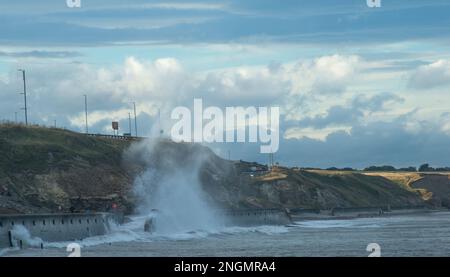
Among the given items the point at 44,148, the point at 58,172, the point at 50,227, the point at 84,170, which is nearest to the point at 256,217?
the point at 84,170

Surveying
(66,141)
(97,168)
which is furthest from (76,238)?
(66,141)

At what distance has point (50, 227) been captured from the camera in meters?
76.2

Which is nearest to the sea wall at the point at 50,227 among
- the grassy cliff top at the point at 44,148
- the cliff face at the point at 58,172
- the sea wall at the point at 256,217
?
the cliff face at the point at 58,172

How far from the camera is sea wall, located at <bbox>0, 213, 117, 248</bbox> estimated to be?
67125mm

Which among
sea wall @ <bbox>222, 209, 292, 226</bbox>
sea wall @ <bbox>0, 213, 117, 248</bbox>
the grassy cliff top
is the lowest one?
sea wall @ <bbox>222, 209, 292, 226</bbox>

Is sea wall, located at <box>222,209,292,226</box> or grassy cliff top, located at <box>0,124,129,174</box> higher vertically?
grassy cliff top, located at <box>0,124,129,174</box>

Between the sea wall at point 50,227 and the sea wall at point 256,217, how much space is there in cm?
Answer: 3276

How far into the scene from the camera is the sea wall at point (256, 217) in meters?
127

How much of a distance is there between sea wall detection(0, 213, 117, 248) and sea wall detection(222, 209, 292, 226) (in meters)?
32.8

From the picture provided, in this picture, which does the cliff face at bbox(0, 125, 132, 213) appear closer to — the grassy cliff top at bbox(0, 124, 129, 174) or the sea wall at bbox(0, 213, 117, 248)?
the grassy cliff top at bbox(0, 124, 129, 174)

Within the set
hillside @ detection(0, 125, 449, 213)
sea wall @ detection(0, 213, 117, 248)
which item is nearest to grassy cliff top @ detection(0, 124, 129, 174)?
hillside @ detection(0, 125, 449, 213)

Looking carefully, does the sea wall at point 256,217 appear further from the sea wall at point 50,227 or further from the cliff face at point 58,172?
the sea wall at point 50,227

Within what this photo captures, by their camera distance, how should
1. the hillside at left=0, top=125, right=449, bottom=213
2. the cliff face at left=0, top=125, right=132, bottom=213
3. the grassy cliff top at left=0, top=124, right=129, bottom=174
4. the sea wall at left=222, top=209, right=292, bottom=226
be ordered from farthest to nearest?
the grassy cliff top at left=0, top=124, right=129, bottom=174 → the hillside at left=0, top=125, right=449, bottom=213 → the cliff face at left=0, top=125, right=132, bottom=213 → the sea wall at left=222, top=209, right=292, bottom=226
